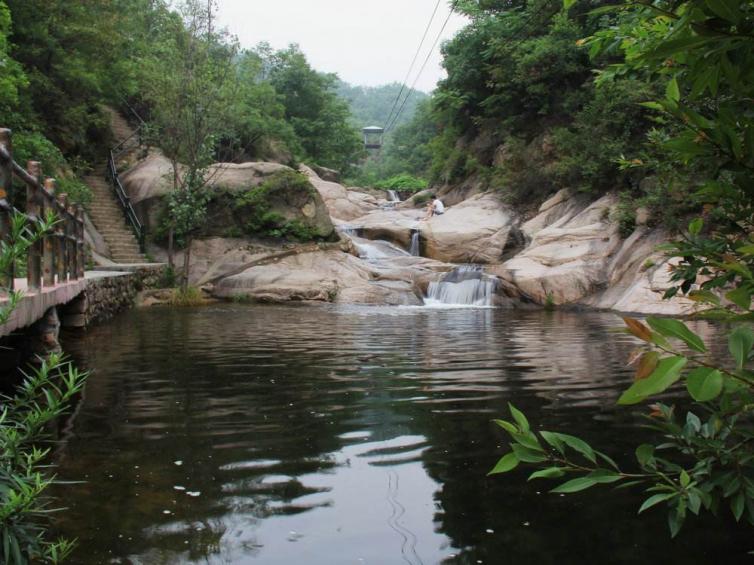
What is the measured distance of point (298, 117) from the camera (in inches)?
1603

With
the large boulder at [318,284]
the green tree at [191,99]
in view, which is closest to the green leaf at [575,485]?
the large boulder at [318,284]

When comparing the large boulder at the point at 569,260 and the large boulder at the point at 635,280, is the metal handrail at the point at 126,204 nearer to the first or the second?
the large boulder at the point at 569,260

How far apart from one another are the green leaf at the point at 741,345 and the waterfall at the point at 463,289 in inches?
645

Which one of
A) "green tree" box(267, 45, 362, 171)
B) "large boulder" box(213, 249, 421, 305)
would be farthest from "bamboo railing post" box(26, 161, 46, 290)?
"green tree" box(267, 45, 362, 171)

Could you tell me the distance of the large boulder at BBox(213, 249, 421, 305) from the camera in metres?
18.0

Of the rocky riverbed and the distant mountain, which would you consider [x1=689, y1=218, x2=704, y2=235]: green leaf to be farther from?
the distant mountain

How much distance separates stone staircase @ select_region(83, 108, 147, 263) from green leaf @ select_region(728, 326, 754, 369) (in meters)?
21.1

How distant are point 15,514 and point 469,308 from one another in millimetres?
15118

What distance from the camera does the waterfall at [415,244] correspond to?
23625mm

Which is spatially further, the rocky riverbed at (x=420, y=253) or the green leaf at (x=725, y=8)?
the rocky riverbed at (x=420, y=253)

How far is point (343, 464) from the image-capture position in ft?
12.4

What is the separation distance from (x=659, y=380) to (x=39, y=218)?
4.75 m

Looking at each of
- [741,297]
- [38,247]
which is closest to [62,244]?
[38,247]

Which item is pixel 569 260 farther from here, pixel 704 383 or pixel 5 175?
pixel 704 383
